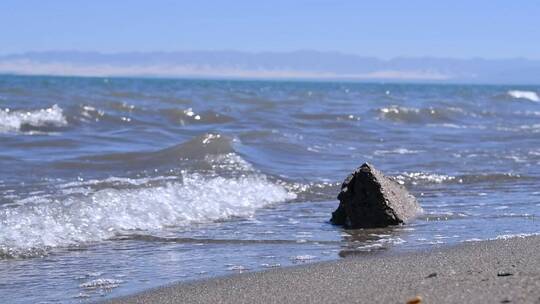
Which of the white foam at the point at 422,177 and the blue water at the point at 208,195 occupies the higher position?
the blue water at the point at 208,195

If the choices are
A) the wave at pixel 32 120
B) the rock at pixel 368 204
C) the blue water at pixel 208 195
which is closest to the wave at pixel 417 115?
the blue water at pixel 208 195

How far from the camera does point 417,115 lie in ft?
102

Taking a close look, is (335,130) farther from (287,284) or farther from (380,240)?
(287,284)

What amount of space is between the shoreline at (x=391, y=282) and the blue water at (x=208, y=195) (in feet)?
1.38

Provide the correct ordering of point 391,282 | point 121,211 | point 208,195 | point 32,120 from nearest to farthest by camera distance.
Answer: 1. point 391,282
2. point 121,211
3. point 208,195
4. point 32,120

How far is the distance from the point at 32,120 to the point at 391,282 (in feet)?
55.2

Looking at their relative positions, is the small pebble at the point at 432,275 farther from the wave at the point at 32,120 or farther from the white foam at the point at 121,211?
the wave at the point at 32,120

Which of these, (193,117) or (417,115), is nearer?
(193,117)

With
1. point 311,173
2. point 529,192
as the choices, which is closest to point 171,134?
point 311,173

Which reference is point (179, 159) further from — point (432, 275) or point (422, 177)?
point (432, 275)

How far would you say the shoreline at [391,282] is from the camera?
530 centimetres

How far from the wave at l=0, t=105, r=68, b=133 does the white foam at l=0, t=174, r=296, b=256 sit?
853 cm

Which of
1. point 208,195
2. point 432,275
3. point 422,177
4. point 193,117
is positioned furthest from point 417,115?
point 432,275

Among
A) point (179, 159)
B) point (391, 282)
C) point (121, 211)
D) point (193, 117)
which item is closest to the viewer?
point (391, 282)
